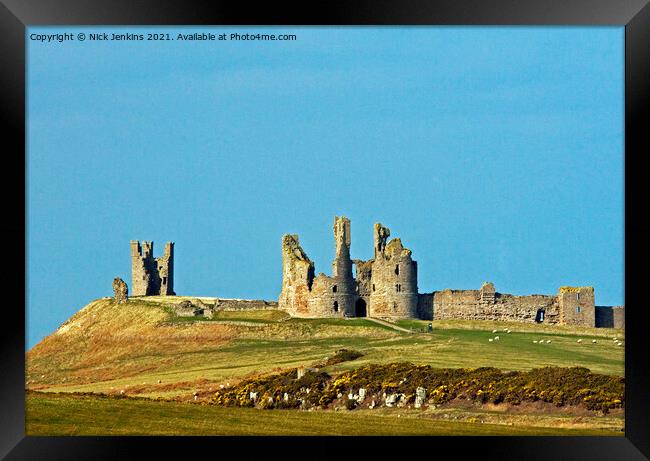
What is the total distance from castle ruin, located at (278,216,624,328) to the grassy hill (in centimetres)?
225

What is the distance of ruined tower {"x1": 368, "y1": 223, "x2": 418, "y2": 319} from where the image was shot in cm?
7169

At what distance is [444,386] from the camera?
4394cm

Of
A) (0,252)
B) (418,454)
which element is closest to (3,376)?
(0,252)

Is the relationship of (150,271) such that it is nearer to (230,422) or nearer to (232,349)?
(232,349)

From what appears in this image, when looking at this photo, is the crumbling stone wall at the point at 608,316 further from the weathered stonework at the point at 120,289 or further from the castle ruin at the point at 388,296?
the weathered stonework at the point at 120,289

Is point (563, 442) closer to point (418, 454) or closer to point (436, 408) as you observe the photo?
point (418, 454)

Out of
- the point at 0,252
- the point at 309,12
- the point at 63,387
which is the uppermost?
the point at 309,12

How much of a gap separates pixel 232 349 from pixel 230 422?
2609 centimetres

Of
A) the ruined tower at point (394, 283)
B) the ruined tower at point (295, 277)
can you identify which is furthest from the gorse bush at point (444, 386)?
the ruined tower at point (295, 277)

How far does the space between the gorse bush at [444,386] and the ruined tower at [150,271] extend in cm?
3902

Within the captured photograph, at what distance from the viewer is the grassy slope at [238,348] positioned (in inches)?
2135

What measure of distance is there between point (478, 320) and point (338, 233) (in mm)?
9187

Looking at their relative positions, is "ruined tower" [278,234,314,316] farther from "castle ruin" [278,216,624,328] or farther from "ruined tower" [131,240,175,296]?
"ruined tower" [131,240,175,296]

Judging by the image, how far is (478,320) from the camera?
69.9 meters
